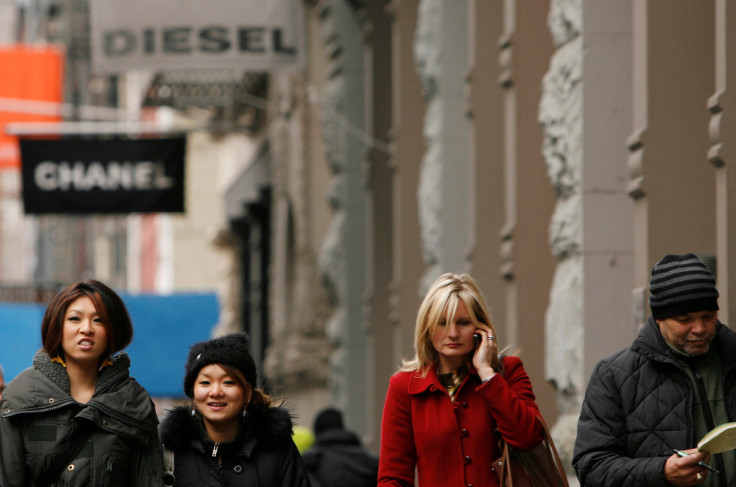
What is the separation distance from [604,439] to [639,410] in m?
0.16

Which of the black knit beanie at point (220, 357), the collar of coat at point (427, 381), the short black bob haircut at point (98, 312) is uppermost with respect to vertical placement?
the short black bob haircut at point (98, 312)

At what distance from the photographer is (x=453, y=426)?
21.2ft

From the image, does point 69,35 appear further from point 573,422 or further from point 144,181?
point 573,422

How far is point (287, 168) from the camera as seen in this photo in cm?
2383

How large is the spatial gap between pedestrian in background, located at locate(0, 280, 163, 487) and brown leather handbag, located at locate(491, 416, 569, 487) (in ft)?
4.36

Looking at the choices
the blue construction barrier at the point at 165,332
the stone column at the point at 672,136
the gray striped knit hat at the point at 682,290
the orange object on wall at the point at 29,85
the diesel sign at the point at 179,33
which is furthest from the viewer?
the orange object on wall at the point at 29,85

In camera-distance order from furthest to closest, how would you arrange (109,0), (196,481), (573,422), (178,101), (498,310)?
(178,101) → (109,0) → (498,310) → (573,422) → (196,481)

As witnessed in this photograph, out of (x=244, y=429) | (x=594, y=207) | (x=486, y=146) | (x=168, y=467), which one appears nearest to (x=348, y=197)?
(x=486, y=146)

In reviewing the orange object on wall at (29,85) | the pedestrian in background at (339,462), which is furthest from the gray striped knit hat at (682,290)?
the orange object on wall at (29,85)

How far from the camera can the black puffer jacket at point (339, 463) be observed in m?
11.2

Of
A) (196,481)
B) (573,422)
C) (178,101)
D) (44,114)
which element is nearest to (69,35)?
(44,114)

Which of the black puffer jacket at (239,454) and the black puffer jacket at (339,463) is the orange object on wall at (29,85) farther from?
→ the black puffer jacket at (239,454)

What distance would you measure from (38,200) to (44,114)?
1363cm

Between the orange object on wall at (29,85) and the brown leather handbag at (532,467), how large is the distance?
26.8 metres
